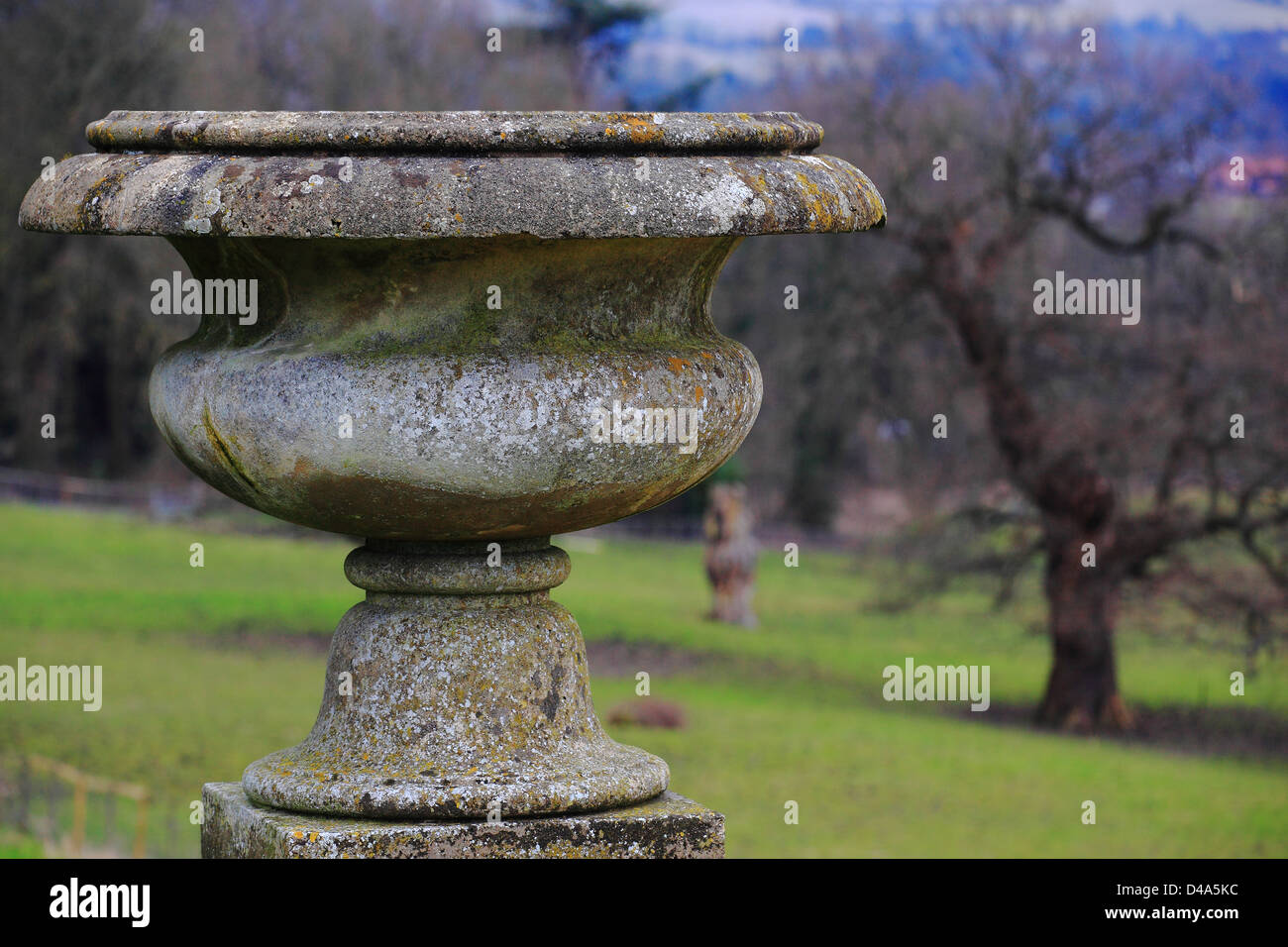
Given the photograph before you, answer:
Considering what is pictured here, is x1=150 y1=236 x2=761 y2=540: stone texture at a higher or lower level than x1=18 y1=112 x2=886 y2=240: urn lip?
lower

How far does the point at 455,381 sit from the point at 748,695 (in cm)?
1539

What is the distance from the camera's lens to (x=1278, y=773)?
49.2 feet

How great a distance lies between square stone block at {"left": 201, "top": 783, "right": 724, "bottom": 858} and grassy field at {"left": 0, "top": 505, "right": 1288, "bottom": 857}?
20.9ft

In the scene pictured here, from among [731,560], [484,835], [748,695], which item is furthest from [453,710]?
[731,560]

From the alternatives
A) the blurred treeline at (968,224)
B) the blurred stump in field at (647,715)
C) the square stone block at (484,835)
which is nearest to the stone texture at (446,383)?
the square stone block at (484,835)

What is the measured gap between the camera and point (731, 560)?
71.8 feet

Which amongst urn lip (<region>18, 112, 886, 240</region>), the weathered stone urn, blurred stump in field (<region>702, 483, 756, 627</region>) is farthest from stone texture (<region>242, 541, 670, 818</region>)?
blurred stump in field (<region>702, 483, 756, 627</region>)

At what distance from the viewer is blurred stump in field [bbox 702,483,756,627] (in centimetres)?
2170

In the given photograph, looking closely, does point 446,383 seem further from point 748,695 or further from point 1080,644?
point 748,695

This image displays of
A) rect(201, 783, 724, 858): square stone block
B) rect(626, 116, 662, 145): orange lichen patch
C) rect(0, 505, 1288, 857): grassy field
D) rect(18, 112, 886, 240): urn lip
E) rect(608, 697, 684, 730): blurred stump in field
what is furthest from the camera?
rect(608, 697, 684, 730): blurred stump in field

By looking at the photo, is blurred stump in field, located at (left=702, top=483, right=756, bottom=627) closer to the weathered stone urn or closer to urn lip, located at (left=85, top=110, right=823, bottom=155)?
the weathered stone urn

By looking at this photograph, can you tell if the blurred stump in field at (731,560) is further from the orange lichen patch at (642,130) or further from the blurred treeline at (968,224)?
the orange lichen patch at (642,130)

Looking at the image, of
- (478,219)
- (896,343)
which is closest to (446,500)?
(478,219)
